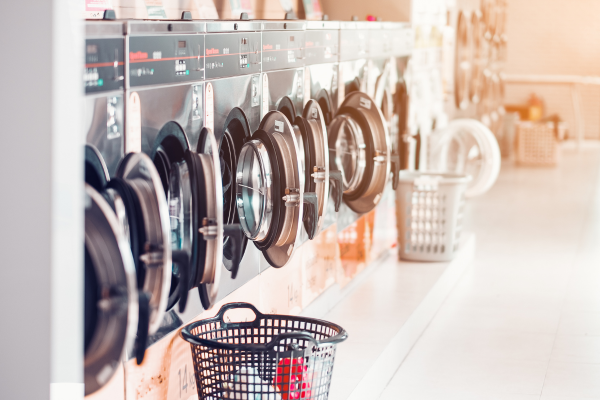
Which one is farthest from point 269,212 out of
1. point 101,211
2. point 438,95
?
point 438,95

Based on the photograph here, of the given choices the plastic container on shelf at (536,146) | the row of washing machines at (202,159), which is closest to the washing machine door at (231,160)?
the row of washing machines at (202,159)

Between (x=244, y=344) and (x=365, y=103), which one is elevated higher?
(x=365, y=103)

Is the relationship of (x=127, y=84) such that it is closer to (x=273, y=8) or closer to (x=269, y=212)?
(x=269, y=212)

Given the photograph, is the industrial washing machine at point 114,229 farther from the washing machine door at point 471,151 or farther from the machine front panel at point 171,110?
the washing machine door at point 471,151

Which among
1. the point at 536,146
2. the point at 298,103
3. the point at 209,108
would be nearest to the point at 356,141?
the point at 298,103

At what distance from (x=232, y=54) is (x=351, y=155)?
1.26 metres

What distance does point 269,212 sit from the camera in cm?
246

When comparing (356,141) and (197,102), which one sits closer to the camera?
(197,102)

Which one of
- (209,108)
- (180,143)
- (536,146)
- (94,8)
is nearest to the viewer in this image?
(180,143)

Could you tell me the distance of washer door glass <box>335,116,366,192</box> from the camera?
11.2ft

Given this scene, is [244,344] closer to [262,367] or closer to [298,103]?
[262,367]

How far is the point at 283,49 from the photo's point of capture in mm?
2742
